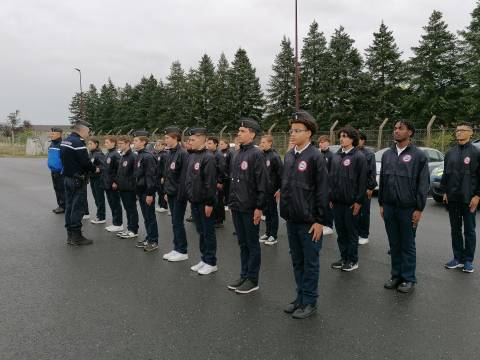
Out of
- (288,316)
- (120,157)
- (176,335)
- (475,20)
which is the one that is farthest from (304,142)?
(475,20)

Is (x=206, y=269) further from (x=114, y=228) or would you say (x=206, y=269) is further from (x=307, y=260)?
(x=114, y=228)

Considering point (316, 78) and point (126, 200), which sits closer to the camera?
point (126, 200)

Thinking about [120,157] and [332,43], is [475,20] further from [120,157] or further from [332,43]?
[120,157]

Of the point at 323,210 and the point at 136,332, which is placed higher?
the point at 323,210

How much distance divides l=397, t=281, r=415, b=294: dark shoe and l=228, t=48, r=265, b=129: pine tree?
162 ft

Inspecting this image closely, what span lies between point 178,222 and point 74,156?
236cm

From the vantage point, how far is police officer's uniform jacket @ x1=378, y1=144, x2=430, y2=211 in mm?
4680

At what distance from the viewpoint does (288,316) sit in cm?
409

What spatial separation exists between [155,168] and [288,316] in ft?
12.1

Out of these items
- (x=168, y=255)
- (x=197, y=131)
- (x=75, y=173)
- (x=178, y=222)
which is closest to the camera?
(x=197, y=131)

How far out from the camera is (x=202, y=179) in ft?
18.0

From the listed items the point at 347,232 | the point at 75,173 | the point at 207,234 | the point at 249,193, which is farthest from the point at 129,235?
the point at 347,232

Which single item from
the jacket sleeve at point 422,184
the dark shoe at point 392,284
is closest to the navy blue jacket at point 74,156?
the dark shoe at point 392,284

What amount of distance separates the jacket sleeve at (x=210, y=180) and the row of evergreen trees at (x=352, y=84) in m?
33.2
